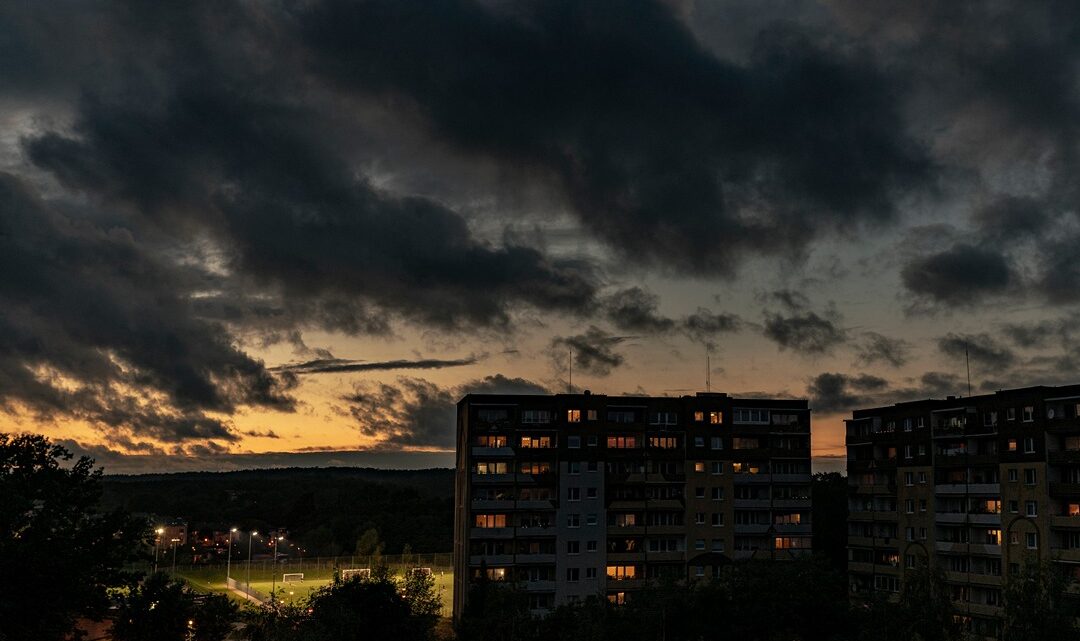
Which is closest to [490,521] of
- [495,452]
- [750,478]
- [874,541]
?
[495,452]

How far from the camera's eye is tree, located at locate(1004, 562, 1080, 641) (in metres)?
63.2

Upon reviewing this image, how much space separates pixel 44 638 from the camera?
152 ft

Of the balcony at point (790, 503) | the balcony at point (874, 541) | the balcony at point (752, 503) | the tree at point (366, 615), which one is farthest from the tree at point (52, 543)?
the balcony at point (874, 541)

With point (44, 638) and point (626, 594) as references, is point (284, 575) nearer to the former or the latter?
point (626, 594)

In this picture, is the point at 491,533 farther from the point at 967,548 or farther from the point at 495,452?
the point at 967,548

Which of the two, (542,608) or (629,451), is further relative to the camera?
(629,451)

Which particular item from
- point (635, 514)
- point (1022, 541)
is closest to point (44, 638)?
point (635, 514)

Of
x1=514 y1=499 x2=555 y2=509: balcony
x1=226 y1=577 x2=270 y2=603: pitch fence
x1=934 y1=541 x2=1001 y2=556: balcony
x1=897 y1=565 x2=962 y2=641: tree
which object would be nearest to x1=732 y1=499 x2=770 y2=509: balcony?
x1=934 y1=541 x2=1001 y2=556: balcony

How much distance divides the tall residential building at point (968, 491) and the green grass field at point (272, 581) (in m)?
56.9

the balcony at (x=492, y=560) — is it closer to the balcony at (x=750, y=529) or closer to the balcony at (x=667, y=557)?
the balcony at (x=667, y=557)

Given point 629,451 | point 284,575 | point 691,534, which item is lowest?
point 284,575

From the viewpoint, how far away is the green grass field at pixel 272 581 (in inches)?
5251

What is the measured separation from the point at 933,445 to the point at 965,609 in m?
18.6

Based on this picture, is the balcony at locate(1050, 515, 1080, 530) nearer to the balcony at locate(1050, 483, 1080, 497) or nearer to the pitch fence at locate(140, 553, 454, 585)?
the balcony at locate(1050, 483, 1080, 497)
